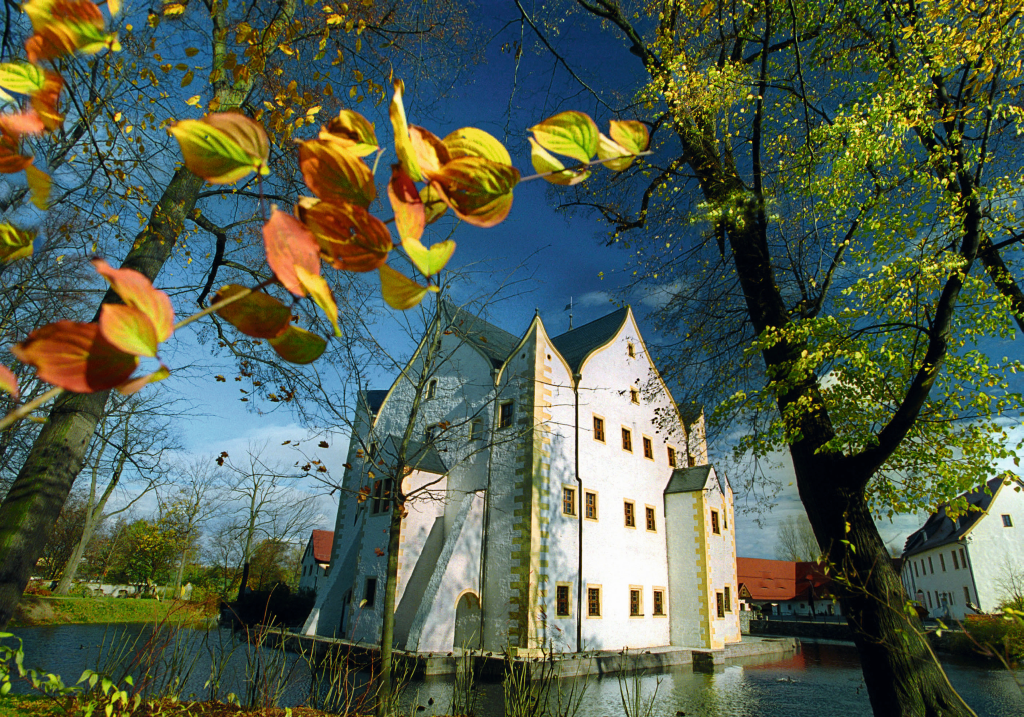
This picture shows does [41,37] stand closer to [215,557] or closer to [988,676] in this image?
[988,676]

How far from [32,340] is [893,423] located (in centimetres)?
647

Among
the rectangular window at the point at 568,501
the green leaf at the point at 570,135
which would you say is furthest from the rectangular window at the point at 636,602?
→ the green leaf at the point at 570,135

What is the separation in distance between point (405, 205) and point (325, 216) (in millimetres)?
112

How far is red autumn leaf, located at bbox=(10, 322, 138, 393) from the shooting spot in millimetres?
485

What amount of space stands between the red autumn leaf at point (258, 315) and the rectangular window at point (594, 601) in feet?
61.2

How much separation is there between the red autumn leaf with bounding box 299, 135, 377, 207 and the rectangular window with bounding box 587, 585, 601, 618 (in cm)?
1875

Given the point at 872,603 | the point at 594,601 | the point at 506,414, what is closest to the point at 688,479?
the point at 594,601

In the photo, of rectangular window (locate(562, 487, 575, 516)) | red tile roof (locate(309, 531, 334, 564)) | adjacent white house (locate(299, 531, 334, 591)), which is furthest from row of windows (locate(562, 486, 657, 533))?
red tile roof (locate(309, 531, 334, 564))

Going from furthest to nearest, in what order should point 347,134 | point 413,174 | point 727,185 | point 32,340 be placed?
point 727,185 → point 347,134 → point 413,174 → point 32,340

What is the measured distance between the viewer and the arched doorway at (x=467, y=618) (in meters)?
16.6

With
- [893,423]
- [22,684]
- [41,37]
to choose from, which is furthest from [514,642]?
[41,37]

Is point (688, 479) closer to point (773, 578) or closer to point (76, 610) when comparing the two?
point (76, 610)

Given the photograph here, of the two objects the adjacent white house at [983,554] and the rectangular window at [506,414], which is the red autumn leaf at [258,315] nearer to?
the rectangular window at [506,414]

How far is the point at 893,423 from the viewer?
17.5ft
